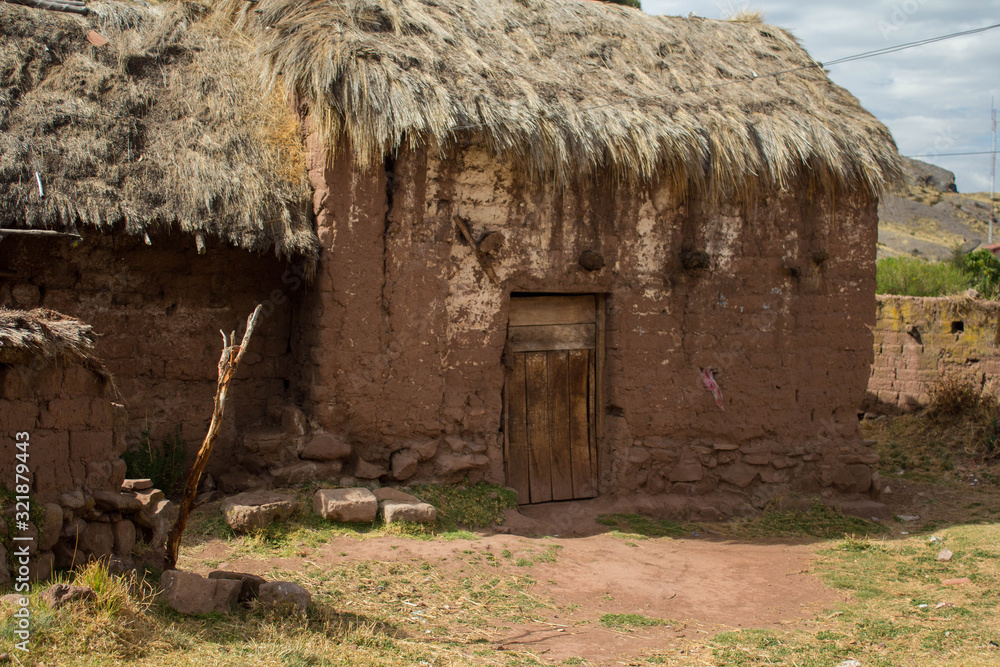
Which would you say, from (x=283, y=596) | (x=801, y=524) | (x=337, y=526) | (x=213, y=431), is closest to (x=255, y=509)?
(x=337, y=526)

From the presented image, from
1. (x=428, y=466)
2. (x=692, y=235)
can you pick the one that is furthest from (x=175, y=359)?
(x=692, y=235)

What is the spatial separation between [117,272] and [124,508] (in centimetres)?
259

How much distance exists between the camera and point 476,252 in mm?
6945

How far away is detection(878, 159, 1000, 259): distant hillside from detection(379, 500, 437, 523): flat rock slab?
19921mm

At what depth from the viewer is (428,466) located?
691cm

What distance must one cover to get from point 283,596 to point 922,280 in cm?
1272

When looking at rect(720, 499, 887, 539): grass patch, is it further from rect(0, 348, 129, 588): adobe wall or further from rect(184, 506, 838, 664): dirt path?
rect(0, 348, 129, 588): adobe wall

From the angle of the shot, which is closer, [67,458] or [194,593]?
[194,593]

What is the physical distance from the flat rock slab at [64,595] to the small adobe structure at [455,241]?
2810 millimetres

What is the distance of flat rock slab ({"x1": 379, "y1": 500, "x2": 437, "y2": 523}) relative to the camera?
620 centimetres

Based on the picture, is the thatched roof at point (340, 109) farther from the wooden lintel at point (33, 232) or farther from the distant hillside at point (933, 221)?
the distant hillside at point (933, 221)

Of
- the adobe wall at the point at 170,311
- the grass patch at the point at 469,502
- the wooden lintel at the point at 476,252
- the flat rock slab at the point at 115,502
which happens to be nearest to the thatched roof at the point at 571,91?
the wooden lintel at the point at 476,252

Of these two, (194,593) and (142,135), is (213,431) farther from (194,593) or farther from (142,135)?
(142,135)

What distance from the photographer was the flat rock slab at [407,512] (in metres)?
6.20
